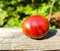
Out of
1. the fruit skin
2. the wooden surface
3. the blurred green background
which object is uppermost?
the fruit skin

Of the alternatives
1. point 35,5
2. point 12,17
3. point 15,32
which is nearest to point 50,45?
point 15,32

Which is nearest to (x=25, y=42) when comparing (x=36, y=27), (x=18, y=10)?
(x=36, y=27)

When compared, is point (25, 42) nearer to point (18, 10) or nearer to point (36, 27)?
point (36, 27)

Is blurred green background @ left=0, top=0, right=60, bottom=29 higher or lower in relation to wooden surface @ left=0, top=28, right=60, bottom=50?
lower

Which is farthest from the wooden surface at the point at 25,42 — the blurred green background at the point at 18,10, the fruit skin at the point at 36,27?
the blurred green background at the point at 18,10

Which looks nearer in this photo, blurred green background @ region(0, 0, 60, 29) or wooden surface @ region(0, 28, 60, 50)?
wooden surface @ region(0, 28, 60, 50)

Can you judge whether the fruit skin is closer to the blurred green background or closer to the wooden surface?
the wooden surface

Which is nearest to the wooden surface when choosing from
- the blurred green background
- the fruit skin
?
the fruit skin
